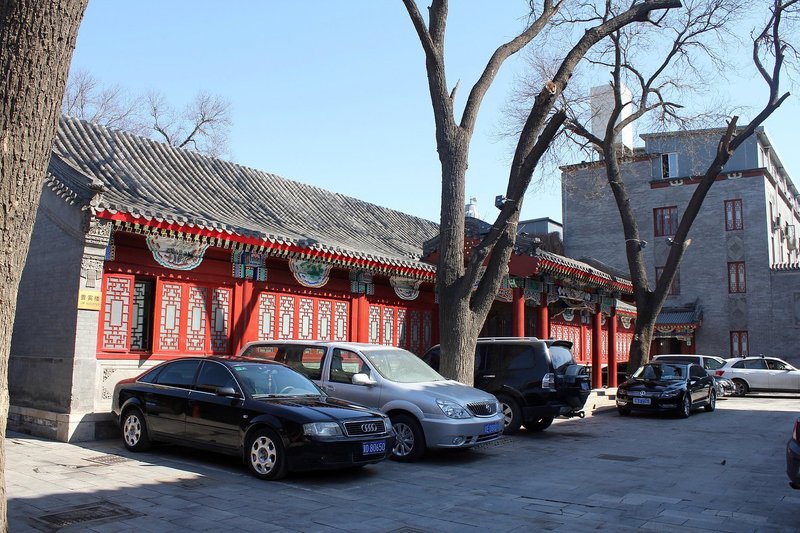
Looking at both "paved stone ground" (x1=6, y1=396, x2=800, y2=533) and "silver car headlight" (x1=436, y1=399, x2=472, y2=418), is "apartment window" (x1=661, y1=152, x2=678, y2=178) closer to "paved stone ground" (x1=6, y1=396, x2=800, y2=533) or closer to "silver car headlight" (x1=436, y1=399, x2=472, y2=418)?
"paved stone ground" (x1=6, y1=396, x2=800, y2=533)

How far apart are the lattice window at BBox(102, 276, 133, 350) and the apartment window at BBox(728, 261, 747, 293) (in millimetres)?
33364

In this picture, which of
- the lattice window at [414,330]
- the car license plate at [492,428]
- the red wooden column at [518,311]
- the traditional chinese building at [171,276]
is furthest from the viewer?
the red wooden column at [518,311]

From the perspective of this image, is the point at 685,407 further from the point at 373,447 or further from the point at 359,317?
the point at 373,447

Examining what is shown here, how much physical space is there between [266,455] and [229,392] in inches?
39.6

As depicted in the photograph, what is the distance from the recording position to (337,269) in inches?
588

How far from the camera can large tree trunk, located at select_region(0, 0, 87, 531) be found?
3965mm

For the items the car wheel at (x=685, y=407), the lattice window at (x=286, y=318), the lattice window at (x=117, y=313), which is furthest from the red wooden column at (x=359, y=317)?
the car wheel at (x=685, y=407)

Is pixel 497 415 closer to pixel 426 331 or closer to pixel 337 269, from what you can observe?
pixel 337 269

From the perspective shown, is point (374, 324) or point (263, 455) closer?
point (263, 455)

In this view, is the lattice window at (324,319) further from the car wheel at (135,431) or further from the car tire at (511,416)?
the car wheel at (135,431)

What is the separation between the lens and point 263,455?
26.4ft

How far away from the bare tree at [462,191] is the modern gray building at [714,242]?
2286 centimetres

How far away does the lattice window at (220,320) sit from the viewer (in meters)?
12.6

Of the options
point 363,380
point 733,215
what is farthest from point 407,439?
point 733,215
